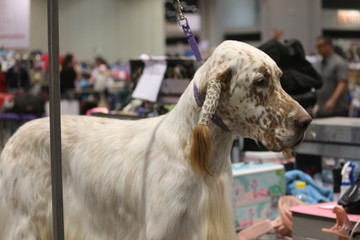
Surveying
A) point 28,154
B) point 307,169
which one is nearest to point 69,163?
point 28,154

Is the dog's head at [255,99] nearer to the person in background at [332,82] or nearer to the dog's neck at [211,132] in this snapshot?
→ the dog's neck at [211,132]

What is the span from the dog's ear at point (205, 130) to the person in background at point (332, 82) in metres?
6.06

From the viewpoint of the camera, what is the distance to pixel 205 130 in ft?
5.93

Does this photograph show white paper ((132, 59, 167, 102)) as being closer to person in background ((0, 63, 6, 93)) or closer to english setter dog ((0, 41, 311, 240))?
english setter dog ((0, 41, 311, 240))

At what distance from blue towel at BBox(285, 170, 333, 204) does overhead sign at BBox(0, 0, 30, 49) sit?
507 centimetres

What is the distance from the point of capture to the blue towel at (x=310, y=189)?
348 centimetres

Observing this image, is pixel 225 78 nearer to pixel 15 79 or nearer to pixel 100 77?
pixel 15 79

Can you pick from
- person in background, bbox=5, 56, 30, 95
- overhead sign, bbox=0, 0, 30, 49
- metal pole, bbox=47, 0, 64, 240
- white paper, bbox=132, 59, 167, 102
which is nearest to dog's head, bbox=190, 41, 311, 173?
metal pole, bbox=47, 0, 64, 240

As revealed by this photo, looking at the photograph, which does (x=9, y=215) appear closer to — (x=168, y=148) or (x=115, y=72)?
(x=168, y=148)

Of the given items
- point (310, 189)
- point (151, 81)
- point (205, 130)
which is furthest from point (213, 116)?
point (151, 81)

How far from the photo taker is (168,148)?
2.00 meters

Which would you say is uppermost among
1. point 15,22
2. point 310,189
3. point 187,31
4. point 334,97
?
point 15,22

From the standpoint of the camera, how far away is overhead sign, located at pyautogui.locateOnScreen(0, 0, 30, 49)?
7.77m

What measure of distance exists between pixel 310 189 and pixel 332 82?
15.6 ft
